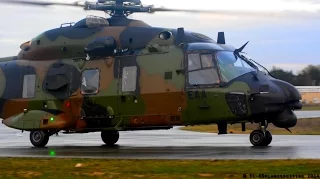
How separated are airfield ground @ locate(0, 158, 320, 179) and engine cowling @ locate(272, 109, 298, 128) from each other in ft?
19.3

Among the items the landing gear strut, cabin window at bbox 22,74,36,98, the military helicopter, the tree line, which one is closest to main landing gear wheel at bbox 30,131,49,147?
the military helicopter

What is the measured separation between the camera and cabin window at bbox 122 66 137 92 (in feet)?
71.9

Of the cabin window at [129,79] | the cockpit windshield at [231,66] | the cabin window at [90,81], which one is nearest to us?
the cockpit windshield at [231,66]

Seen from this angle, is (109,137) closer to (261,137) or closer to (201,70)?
(201,70)

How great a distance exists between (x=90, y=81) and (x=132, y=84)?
184 centimetres

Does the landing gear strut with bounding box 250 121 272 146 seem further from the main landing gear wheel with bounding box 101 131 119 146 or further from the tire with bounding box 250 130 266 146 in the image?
the main landing gear wheel with bounding box 101 131 119 146

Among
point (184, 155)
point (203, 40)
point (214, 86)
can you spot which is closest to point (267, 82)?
point (214, 86)

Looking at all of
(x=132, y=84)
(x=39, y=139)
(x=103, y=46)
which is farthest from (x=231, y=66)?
(x=39, y=139)

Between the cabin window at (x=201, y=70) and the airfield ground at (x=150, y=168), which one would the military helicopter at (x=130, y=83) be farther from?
the airfield ground at (x=150, y=168)

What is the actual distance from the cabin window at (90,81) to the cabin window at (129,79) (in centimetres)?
114

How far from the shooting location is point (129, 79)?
72.2ft

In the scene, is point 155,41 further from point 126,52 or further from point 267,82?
point 267,82

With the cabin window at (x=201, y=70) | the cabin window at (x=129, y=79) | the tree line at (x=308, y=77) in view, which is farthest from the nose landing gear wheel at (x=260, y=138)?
the tree line at (x=308, y=77)

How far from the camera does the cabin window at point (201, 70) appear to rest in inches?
800
